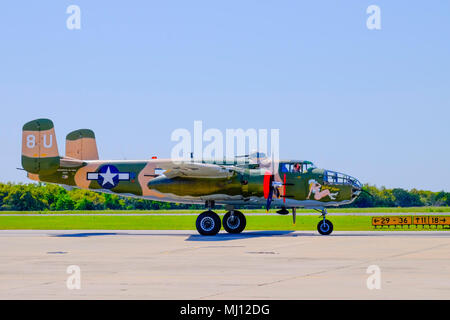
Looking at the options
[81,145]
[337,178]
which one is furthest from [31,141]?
[337,178]

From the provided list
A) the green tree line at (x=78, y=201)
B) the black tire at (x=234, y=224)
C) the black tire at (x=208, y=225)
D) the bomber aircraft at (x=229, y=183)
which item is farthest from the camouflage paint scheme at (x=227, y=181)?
the green tree line at (x=78, y=201)

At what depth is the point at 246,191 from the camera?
119 ft

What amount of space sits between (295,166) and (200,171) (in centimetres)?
511

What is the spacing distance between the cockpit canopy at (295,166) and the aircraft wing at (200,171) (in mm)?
2725

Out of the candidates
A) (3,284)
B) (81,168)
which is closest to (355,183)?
(81,168)

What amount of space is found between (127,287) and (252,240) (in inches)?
620

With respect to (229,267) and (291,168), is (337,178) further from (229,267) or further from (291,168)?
(229,267)

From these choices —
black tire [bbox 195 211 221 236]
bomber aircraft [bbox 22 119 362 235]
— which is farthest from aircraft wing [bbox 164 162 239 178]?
black tire [bbox 195 211 221 236]

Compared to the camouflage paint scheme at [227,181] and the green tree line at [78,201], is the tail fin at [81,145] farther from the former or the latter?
the green tree line at [78,201]

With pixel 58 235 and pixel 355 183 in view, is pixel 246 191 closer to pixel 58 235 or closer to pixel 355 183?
pixel 355 183

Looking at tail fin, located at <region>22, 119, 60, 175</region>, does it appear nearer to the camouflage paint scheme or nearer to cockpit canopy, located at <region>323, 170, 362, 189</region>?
the camouflage paint scheme

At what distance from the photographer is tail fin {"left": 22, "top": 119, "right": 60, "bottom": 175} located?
3931 cm

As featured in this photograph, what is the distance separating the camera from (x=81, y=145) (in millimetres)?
43719

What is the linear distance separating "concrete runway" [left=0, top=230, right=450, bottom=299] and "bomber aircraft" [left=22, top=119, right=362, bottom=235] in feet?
12.6
